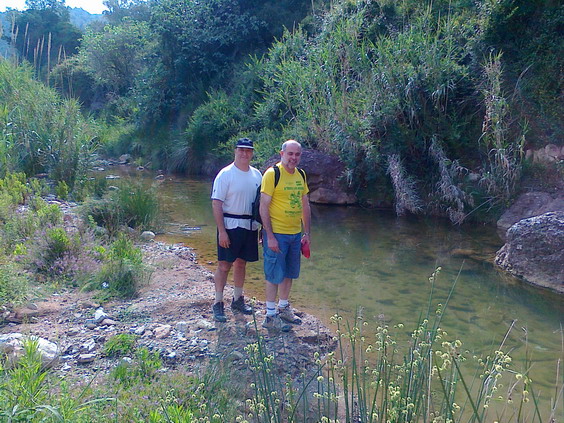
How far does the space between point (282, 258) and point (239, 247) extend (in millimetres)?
452

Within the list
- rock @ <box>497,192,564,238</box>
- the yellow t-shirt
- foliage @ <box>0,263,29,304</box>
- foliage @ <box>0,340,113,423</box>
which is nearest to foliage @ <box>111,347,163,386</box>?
foliage @ <box>0,340,113,423</box>

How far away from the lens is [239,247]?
17.3ft

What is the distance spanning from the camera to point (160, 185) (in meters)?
17.0

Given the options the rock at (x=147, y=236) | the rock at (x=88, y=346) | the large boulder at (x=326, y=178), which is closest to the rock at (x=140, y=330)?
the rock at (x=88, y=346)

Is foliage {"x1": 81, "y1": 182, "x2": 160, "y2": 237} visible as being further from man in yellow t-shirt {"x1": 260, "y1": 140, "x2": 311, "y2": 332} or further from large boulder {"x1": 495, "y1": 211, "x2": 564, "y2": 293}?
large boulder {"x1": 495, "y1": 211, "x2": 564, "y2": 293}

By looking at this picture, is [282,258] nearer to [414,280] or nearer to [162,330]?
[162,330]

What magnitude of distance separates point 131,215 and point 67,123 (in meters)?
3.10

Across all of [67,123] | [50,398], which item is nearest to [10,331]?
[50,398]

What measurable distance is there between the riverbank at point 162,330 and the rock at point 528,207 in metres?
6.01

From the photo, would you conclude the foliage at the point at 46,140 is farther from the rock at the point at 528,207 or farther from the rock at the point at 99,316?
the rock at the point at 528,207

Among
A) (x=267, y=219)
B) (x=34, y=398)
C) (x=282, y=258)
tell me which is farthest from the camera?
(x=282, y=258)

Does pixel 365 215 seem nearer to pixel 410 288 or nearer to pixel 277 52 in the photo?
pixel 410 288

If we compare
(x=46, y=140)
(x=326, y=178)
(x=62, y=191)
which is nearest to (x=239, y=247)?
(x=62, y=191)

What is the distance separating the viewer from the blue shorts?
5.06 meters
